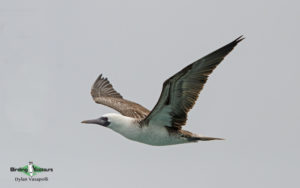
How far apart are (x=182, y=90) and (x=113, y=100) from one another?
21.5ft

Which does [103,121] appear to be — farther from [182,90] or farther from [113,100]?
[113,100]

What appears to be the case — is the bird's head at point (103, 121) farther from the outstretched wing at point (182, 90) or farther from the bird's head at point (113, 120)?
the outstretched wing at point (182, 90)

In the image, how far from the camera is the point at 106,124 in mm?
21719

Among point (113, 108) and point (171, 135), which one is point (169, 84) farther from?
point (113, 108)

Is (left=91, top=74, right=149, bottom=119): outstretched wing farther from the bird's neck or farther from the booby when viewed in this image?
the bird's neck

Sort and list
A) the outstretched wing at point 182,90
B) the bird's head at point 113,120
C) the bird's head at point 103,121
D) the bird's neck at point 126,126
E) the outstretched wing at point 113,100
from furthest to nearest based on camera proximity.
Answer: the outstretched wing at point 113,100 < the bird's head at point 103,121 < the bird's head at point 113,120 < the bird's neck at point 126,126 < the outstretched wing at point 182,90

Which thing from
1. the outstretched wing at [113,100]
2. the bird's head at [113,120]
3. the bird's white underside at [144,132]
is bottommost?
the bird's white underside at [144,132]

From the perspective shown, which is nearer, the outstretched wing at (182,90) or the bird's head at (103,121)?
the outstretched wing at (182,90)

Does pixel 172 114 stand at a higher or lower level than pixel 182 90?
lower

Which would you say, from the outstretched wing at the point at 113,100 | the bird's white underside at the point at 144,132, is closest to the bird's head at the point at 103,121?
the bird's white underside at the point at 144,132

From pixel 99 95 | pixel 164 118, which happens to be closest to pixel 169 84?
pixel 164 118

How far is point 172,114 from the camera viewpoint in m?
20.9

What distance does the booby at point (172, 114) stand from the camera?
19109 millimetres

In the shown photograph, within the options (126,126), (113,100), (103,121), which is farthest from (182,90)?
(113,100)
